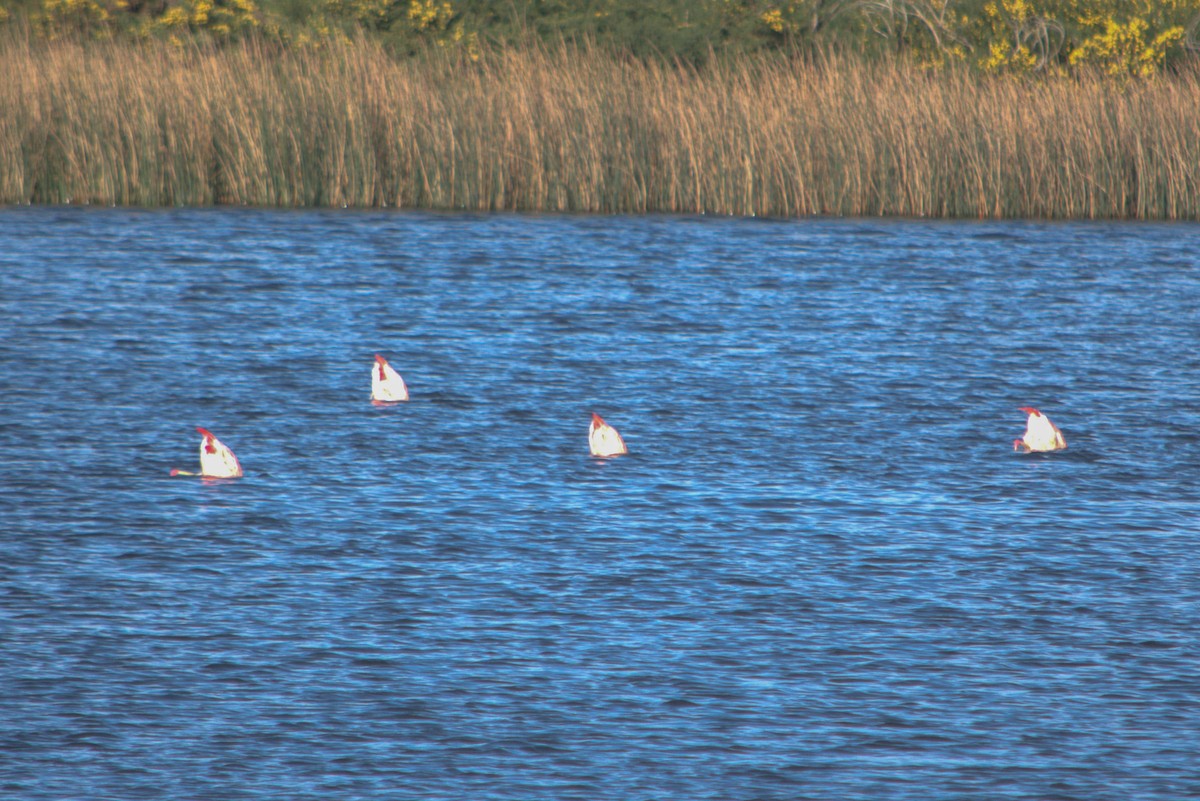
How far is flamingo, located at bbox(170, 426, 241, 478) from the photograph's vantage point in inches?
398

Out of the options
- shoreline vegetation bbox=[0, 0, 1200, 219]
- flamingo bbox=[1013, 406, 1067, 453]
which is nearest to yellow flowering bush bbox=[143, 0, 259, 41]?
shoreline vegetation bbox=[0, 0, 1200, 219]

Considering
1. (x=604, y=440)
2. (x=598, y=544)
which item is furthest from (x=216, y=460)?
(x=598, y=544)

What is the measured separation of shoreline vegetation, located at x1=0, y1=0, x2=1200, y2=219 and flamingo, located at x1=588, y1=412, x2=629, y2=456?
443 inches

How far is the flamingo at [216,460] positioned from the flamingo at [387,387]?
2087mm

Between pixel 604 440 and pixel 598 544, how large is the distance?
1.85 metres

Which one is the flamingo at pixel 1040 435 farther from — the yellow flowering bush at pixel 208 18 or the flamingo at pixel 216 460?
the yellow flowering bush at pixel 208 18

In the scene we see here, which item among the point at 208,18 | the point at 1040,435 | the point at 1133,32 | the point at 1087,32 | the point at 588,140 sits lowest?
the point at 1040,435

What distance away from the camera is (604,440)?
1084 cm

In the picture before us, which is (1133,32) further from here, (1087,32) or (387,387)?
(387,387)

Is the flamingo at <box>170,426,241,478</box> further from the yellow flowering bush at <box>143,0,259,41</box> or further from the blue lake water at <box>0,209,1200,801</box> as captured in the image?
the yellow flowering bush at <box>143,0,259,41</box>

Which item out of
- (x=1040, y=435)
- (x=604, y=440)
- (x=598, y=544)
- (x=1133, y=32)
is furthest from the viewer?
(x=1133, y=32)

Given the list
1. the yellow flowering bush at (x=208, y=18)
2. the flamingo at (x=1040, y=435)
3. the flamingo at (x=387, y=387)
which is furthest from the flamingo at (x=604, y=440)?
the yellow flowering bush at (x=208, y=18)

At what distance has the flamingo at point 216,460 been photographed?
33.2 feet

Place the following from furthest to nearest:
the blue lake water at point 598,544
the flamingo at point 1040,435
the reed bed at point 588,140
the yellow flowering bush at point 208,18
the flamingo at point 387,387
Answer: the yellow flowering bush at point 208,18, the reed bed at point 588,140, the flamingo at point 387,387, the flamingo at point 1040,435, the blue lake water at point 598,544
